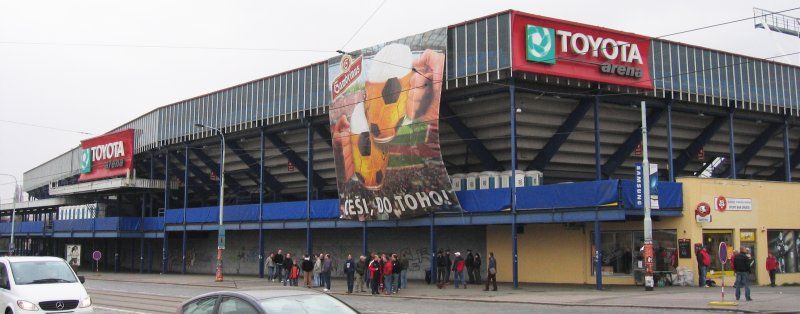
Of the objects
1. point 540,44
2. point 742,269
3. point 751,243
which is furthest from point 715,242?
point 540,44

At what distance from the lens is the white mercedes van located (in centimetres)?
1472

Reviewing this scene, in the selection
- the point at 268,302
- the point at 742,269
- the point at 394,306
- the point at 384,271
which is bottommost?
the point at 394,306

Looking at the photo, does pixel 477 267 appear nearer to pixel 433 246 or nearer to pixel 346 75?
pixel 433 246

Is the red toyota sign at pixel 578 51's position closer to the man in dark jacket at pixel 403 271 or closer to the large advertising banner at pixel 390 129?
the large advertising banner at pixel 390 129

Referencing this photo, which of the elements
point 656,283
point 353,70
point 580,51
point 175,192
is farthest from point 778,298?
point 175,192

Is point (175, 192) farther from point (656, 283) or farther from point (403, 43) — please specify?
Result: point (656, 283)

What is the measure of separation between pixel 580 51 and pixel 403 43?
764cm

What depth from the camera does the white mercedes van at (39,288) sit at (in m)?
14.7

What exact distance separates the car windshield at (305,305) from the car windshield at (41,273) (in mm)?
9201

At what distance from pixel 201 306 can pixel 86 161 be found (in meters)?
57.4

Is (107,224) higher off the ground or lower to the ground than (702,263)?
higher

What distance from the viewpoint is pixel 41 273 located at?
1593cm

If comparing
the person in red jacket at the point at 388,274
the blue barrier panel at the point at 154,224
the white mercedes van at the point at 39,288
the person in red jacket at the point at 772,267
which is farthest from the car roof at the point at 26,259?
the blue barrier panel at the point at 154,224

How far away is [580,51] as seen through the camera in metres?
30.7
